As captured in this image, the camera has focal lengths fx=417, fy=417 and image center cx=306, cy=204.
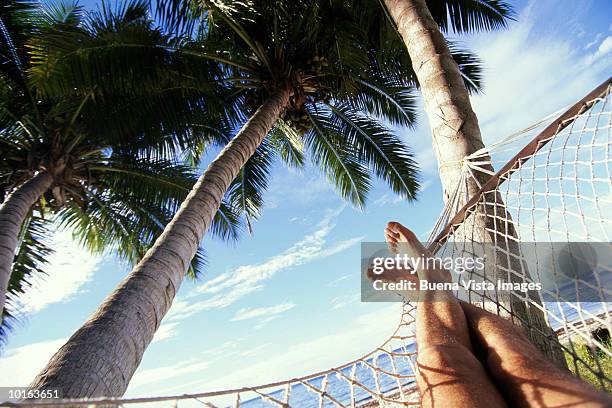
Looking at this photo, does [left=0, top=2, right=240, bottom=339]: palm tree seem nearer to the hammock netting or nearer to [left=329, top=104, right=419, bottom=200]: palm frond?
[left=329, top=104, right=419, bottom=200]: palm frond

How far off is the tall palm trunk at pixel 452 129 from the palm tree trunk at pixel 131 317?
159 centimetres

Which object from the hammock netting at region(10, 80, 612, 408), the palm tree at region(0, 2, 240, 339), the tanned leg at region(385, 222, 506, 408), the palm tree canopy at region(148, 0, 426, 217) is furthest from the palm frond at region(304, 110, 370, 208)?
the tanned leg at region(385, 222, 506, 408)

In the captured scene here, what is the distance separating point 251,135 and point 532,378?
3.35 m

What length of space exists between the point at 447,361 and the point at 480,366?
0.09 meters

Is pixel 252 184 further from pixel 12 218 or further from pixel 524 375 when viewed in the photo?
pixel 524 375

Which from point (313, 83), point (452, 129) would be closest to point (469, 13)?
point (313, 83)

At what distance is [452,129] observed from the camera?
2250 millimetres

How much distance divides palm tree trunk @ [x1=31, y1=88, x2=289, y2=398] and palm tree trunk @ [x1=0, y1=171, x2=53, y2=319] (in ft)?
5.11

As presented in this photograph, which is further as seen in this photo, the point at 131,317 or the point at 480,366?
the point at 131,317

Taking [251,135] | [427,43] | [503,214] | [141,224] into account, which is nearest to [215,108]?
[251,135]

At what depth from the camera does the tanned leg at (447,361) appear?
1.05m

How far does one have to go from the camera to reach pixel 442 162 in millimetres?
2248

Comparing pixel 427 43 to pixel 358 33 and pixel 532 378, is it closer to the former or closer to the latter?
pixel 532 378

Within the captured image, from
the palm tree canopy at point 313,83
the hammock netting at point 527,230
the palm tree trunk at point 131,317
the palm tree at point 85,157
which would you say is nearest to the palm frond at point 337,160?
the palm tree canopy at point 313,83
